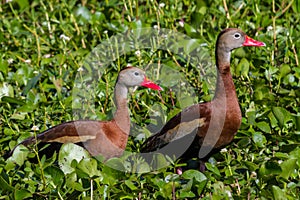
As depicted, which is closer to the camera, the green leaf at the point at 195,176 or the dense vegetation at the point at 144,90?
the dense vegetation at the point at 144,90

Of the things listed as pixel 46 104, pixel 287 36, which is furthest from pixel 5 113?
pixel 287 36

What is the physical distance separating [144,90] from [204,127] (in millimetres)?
1103

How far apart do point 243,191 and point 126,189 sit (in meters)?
0.71

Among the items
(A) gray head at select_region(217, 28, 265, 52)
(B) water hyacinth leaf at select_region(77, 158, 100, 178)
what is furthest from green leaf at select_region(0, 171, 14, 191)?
(A) gray head at select_region(217, 28, 265, 52)

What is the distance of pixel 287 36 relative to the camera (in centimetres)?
717

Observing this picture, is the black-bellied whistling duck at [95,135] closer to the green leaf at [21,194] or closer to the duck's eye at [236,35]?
the green leaf at [21,194]

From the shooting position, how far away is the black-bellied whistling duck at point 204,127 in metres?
5.75

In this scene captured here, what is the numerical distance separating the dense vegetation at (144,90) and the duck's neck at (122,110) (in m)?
0.19

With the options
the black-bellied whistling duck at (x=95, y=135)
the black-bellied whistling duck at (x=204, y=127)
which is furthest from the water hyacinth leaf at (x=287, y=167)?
the black-bellied whistling duck at (x=95, y=135)

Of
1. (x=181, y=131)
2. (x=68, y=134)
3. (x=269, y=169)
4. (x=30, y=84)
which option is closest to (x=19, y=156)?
(x=68, y=134)

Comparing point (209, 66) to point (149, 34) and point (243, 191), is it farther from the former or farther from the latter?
point (243, 191)

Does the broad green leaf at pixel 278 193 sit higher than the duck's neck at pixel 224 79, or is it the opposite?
the duck's neck at pixel 224 79

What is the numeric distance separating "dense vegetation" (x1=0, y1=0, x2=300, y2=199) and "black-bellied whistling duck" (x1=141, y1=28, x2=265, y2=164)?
13 centimetres

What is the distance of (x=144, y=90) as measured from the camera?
677 centimetres
